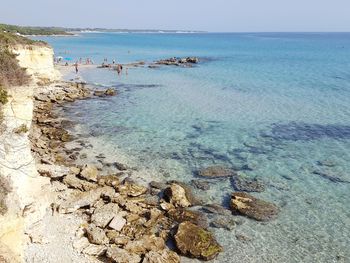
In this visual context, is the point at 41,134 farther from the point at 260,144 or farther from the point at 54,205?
the point at 260,144

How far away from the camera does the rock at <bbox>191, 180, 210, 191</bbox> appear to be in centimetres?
1826

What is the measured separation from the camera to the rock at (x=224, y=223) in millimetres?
15008

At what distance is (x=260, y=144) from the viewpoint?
24.4 m

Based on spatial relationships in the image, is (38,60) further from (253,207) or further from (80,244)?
(253,207)

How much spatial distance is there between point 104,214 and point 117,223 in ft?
2.73

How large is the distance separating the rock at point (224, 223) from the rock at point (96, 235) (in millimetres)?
4487

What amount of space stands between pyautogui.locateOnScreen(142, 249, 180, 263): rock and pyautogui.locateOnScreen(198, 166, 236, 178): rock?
717 cm

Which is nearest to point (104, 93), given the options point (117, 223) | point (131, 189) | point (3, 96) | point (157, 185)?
point (157, 185)

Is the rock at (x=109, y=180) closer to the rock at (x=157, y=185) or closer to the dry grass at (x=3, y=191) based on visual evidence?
the rock at (x=157, y=185)

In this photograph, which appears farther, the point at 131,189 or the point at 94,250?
the point at 131,189

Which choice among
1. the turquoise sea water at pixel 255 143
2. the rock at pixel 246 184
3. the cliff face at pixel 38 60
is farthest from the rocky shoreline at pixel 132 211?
the cliff face at pixel 38 60

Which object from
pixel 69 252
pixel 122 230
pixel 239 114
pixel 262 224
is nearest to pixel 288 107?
pixel 239 114

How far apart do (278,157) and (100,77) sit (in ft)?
118

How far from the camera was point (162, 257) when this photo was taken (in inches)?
494
